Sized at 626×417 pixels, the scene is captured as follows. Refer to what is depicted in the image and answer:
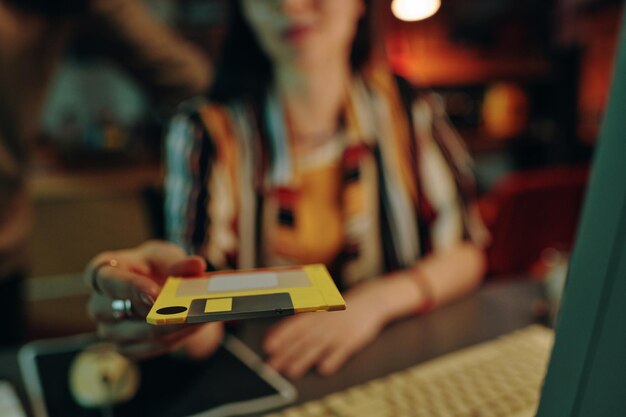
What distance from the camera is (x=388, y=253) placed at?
1.12 m

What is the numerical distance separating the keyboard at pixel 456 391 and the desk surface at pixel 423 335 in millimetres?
56

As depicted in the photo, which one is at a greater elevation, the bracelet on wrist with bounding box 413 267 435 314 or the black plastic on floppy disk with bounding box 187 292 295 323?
the black plastic on floppy disk with bounding box 187 292 295 323

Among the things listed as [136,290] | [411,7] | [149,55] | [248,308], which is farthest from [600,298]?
[149,55]

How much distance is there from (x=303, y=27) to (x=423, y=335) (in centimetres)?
65

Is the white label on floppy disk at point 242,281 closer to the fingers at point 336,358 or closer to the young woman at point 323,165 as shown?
the fingers at point 336,358

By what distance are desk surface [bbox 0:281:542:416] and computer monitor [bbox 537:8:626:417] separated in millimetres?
386

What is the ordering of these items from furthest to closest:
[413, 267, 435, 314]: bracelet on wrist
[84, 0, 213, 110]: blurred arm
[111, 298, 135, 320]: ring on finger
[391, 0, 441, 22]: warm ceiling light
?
[84, 0, 213, 110]: blurred arm, [391, 0, 441, 22]: warm ceiling light, [413, 267, 435, 314]: bracelet on wrist, [111, 298, 135, 320]: ring on finger

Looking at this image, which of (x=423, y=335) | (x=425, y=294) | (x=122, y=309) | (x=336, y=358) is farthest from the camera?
(x=425, y=294)

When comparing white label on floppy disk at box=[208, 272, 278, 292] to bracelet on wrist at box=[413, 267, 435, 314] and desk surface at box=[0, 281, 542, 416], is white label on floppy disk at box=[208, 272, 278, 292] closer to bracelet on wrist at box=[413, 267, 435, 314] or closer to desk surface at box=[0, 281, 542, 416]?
desk surface at box=[0, 281, 542, 416]

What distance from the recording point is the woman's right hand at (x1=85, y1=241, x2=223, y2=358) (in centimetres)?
39

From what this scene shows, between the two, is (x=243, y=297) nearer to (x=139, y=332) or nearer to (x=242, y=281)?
(x=242, y=281)

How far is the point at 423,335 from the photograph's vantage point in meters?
0.84

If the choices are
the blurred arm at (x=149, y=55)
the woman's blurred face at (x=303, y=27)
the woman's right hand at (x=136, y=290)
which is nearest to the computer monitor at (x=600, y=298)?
the woman's right hand at (x=136, y=290)

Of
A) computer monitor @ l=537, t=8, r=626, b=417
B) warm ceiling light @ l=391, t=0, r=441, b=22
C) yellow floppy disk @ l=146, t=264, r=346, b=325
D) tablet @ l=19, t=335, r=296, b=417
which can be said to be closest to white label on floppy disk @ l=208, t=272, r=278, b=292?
yellow floppy disk @ l=146, t=264, r=346, b=325
